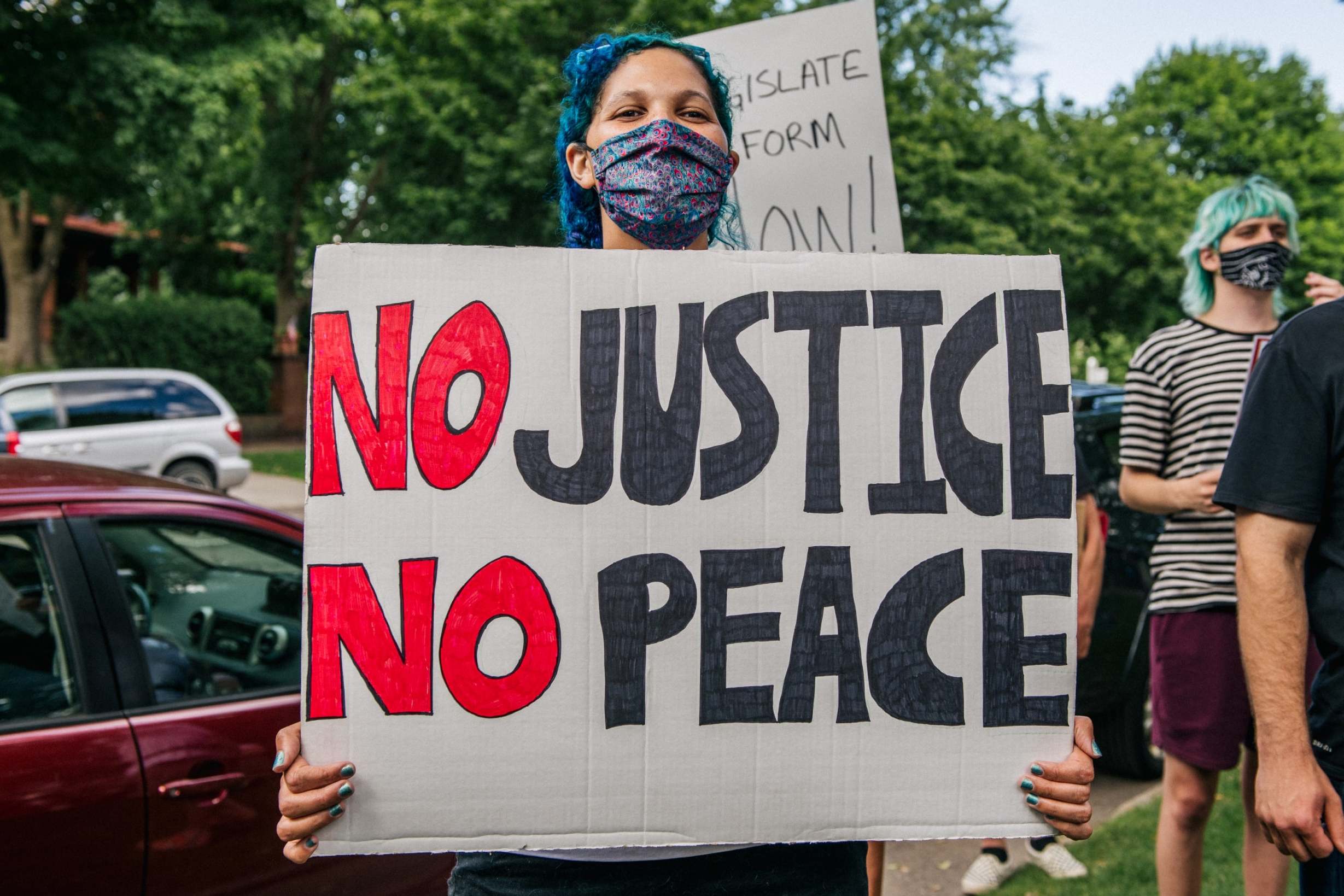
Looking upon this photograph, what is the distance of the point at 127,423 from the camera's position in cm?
1335

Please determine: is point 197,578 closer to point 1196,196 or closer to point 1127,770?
point 1127,770

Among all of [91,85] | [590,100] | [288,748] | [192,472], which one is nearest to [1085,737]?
[288,748]

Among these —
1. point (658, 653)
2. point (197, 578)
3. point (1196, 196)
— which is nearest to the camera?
point (658, 653)

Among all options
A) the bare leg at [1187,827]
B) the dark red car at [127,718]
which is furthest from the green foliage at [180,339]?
the bare leg at [1187,827]

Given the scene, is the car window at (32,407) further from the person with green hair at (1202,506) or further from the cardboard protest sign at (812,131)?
the person with green hair at (1202,506)

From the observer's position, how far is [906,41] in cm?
2908

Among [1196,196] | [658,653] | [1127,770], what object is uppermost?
[1196,196]

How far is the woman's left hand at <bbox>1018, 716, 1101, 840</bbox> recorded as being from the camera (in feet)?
4.88

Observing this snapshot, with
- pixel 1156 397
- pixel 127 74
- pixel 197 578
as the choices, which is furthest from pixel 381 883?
pixel 127 74

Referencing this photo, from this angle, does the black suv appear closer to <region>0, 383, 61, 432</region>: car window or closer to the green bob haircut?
the green bob haircut

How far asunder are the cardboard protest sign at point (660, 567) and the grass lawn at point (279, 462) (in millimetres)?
17712

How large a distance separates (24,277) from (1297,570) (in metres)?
27.1

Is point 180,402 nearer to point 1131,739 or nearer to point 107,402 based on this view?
point 107,402

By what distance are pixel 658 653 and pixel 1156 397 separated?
2145 millimetres
